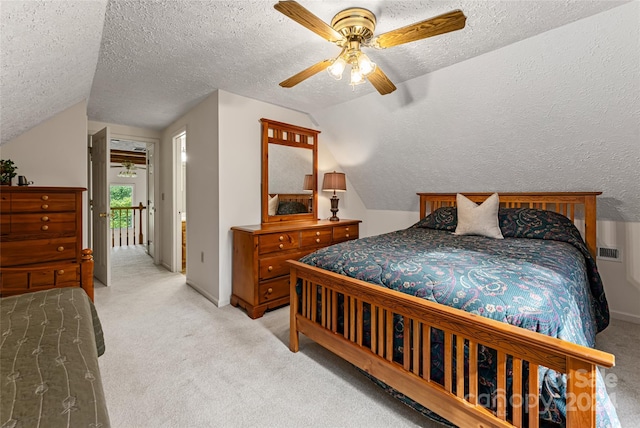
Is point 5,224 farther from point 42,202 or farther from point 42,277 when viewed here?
point 42,277

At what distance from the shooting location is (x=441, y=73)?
2406 mm

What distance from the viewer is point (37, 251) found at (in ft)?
8.27

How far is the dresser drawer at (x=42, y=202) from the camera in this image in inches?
95.7

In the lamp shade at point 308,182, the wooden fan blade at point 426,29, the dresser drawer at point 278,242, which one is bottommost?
the dresser drawer at point 278,242

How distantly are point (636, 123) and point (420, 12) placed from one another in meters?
1.79

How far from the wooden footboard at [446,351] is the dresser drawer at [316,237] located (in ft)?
3.58

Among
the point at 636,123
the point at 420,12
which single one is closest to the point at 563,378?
the point at 420,12

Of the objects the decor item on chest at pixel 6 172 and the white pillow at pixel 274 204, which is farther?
the white pillow at pixel 274 204

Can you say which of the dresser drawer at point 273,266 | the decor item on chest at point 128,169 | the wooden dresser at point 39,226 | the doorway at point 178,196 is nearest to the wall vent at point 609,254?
the dresser drawer at point 273,266

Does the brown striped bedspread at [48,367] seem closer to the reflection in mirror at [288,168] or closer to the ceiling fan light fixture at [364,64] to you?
the ceiling fan light fixture at [364,64]

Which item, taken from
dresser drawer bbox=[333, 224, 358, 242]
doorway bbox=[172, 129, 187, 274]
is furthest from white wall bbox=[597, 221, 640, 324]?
doorway bbox=[172, 129, 187, 274]

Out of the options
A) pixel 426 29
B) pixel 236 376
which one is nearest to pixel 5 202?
pixel 236 376

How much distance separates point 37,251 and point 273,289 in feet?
6.85

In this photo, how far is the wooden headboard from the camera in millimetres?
2520
